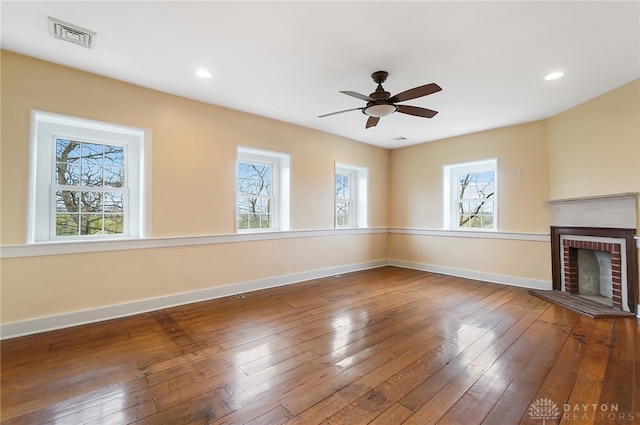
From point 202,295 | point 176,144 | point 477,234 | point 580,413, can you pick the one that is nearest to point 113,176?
point 176,144

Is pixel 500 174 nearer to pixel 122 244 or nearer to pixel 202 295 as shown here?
pixel 202 295

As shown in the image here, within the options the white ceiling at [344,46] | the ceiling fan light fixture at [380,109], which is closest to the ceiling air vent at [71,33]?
the white ceiling at [344,46]

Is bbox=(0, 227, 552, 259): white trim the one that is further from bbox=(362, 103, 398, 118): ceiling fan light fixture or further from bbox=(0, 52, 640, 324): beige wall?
bbox=(362, 103, 398, 118): ceiling fan light fixture

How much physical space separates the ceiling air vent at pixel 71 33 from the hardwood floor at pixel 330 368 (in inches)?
102

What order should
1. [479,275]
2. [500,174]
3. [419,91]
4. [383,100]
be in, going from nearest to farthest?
1. [419,91]
2. [383,100]
3. [500,174]
4. [479,275]

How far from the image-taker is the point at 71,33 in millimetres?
2248

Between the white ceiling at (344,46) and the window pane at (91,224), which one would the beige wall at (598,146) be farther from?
the window pane at (91,224)

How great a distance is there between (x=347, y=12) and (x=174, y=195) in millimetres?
2728

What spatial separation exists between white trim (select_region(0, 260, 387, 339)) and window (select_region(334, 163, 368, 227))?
1444 mm

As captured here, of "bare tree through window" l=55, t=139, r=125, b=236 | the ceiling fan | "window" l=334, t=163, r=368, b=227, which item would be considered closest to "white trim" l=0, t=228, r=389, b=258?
"bare tree through window" l=55, t=139, r=125, b=236

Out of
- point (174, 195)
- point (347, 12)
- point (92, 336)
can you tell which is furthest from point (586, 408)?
point (174, 195)

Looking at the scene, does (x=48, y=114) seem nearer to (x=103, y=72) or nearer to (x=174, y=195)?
(x=103, y=72)

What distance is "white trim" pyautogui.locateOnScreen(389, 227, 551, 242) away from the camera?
4289mm

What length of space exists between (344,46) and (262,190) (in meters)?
2.54
